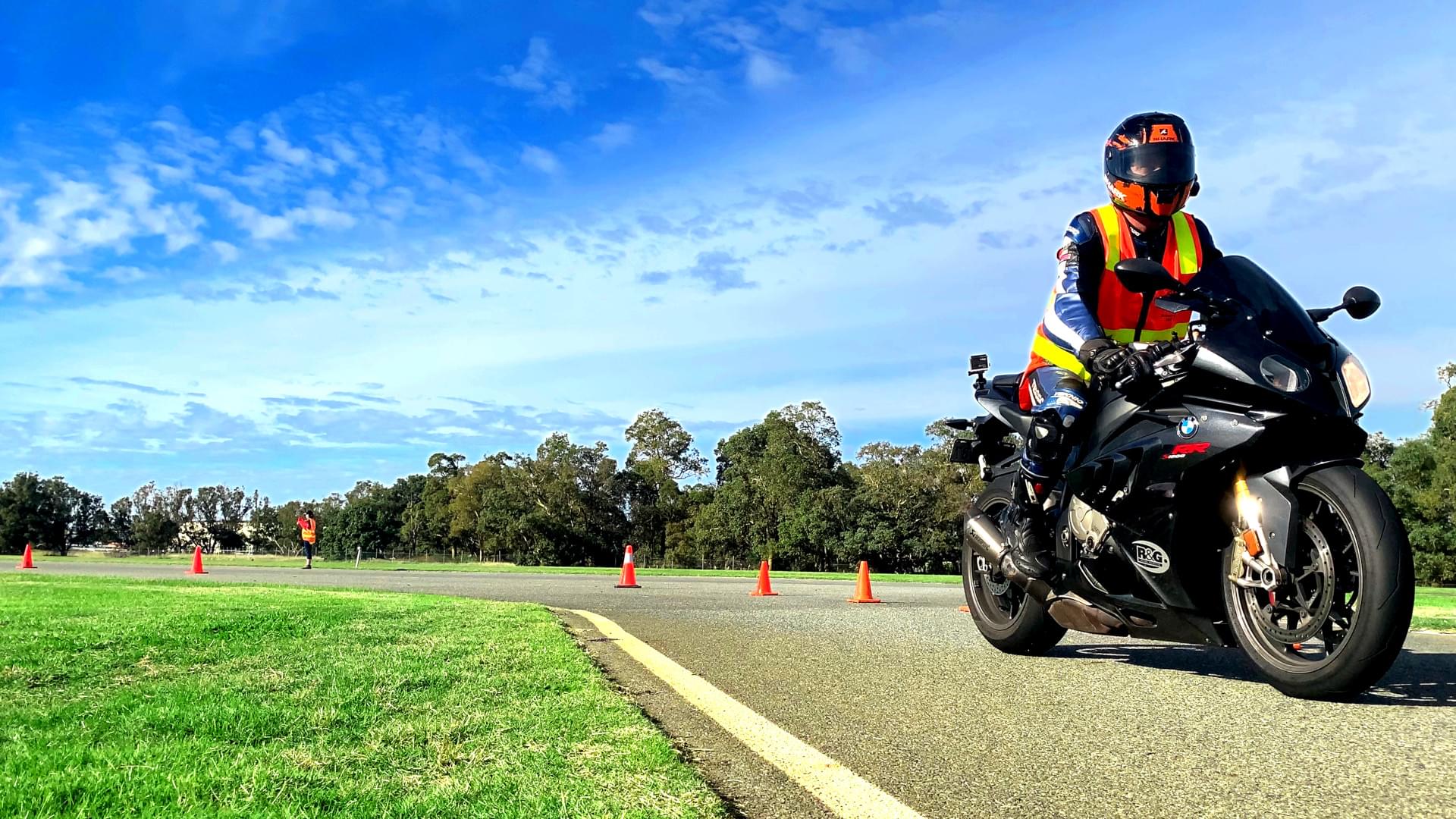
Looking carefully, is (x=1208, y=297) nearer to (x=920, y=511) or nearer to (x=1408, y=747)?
(x=1408, y=747)

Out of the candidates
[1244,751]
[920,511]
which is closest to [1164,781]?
[1244,751]

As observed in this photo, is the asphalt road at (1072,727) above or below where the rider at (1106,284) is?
below

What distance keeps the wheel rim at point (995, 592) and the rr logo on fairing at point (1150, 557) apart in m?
1.26

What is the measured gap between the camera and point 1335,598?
346 centimetres

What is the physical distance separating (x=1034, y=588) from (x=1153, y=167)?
6.92 ft

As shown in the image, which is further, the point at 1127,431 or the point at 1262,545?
the point at 1127,431

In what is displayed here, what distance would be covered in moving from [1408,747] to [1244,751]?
494 millimetres

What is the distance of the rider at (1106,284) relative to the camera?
4727 millimetres

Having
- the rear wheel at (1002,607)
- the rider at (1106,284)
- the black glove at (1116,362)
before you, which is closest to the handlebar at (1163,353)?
the black glove at (1116,362)

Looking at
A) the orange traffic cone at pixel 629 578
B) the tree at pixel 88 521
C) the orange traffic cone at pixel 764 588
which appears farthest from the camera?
the tree at pixel 88 521

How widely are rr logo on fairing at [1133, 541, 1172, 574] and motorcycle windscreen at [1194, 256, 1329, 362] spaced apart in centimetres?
93

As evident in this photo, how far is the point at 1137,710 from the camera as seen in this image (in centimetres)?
373

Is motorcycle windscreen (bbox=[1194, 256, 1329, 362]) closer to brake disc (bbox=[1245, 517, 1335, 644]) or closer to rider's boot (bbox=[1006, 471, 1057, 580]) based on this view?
brake disc (bbox=[1245, 517, 1335, 644])

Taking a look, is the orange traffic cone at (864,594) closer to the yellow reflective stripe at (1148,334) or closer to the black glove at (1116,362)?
the yellow reflective stripe at (1148,334)
